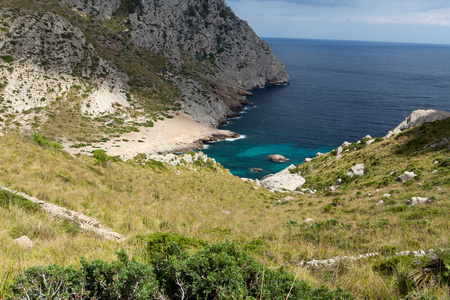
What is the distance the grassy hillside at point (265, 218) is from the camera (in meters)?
5.63

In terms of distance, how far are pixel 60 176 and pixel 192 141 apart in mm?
49197

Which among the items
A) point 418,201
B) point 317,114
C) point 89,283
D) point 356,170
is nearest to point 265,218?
point 418,201

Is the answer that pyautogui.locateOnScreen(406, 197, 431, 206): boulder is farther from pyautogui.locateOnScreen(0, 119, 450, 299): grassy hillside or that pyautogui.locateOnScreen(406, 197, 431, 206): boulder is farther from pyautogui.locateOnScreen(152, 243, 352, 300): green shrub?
pyautogui.locateOnScreen(152, 243, 352, 300): green shrub

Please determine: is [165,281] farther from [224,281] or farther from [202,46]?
[202,46]

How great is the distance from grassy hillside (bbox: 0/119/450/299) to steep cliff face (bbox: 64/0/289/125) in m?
53.5

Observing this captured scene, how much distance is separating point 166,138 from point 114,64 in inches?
1172

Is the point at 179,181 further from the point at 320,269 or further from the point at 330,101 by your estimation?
the point at 330,101

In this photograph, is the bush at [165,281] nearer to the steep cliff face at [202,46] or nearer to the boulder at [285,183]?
the boulder at [285,183]


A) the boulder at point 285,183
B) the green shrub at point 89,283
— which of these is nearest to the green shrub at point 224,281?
the green shrub at point 89,283

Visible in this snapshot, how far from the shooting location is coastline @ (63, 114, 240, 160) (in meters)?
49.9

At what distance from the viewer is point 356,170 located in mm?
30109

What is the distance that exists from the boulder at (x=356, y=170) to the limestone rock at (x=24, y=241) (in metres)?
30.3

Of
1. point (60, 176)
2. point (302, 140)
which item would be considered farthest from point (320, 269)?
point (302, 140)

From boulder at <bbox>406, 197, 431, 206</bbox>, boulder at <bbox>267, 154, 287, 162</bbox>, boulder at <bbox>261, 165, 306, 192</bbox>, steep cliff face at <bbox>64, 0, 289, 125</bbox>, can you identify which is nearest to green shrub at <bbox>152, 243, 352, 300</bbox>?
boulder at <bbox>406, 197, 431, 206</bbox>
